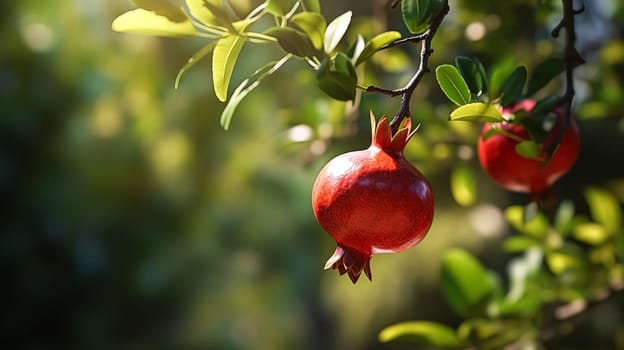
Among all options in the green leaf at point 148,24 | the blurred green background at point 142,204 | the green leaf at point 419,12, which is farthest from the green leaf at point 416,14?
the blurred green background at point 142,204

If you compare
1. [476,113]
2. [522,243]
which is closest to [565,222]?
[522,243]

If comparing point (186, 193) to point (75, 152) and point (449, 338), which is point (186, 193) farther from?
point (449, 338)

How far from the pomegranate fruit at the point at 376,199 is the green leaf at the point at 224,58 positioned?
2.6 inches

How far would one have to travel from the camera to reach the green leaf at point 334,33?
337 millimetres

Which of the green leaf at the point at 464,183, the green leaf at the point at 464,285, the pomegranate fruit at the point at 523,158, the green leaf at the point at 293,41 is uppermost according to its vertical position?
the green leaf at the point at 293,41

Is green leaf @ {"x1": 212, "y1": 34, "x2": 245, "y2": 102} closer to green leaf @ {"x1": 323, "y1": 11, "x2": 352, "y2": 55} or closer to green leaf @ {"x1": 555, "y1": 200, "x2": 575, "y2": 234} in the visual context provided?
green leaf @ {"x1": 323, "y1": 11, "x2": 352, "y2": 55}

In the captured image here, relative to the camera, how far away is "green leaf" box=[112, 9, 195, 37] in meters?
0.35

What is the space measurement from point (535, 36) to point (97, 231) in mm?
2493

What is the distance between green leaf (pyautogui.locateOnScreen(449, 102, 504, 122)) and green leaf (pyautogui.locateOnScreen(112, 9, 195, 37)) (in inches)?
5.1

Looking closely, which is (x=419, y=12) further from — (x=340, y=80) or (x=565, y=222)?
(x=565, y=222)

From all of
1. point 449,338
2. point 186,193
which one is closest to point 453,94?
point 449,338

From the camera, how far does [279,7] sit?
355 millimetres

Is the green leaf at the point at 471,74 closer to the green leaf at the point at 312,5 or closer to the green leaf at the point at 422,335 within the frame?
the green leaf at the point at 312,5

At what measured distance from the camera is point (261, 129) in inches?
108
